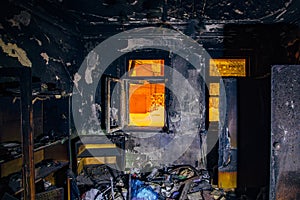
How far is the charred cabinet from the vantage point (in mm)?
1921

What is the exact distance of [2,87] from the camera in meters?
2.22

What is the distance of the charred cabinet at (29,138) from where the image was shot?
1.92 meters

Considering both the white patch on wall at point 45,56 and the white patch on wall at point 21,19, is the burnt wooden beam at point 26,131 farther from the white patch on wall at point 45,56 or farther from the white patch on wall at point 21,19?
the white patch on wall at point 45,56

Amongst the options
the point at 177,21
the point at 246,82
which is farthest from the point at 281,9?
the point at 177,21

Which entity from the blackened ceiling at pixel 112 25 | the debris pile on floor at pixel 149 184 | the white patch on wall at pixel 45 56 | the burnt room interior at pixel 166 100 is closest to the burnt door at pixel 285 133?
the burnt room interior at pixel 166 100

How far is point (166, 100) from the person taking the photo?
14.1ft

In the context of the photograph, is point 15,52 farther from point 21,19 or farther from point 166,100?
point 166,100

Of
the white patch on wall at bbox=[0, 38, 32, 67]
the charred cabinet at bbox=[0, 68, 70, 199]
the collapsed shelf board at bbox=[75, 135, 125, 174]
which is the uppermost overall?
the white patch on wall at bbox=[0, 38, 32, 67]

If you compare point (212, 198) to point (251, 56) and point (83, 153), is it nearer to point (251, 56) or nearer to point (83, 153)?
point (83, 153)

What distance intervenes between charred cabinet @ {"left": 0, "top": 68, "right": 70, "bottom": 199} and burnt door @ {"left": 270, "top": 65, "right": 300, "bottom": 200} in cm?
213

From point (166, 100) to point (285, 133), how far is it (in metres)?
2.45

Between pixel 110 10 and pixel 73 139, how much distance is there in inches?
92.0

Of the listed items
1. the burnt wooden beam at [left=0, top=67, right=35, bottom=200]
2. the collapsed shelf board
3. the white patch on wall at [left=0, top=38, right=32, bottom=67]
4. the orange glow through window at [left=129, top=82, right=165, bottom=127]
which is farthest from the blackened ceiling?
the orange glow through window at [left=129, top=82, right=165, bottom=127]

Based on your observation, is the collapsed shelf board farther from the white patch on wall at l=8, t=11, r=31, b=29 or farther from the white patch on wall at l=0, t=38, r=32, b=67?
the white patch on wall at l=8, t=11, r=31, b=29
